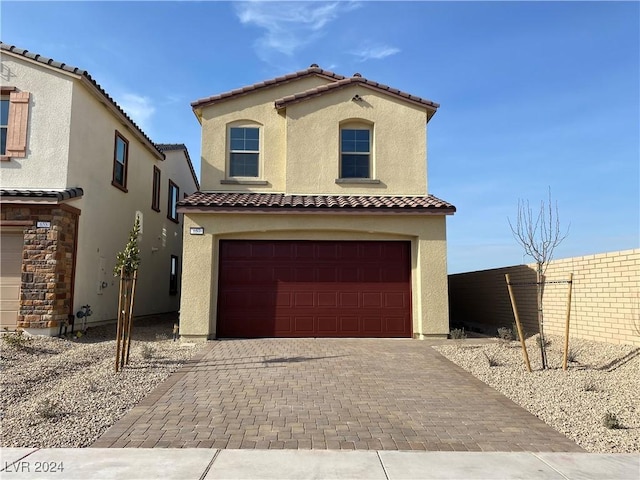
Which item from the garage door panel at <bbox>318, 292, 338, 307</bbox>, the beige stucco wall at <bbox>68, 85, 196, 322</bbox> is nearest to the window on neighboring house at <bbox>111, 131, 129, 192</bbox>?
the beige stucco wall at <bbox>68, 85, 196, 322</bbox>

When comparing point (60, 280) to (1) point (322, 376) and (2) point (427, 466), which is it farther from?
(2) point (427, 466)

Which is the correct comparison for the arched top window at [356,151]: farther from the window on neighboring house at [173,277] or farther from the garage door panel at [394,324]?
the window on neighboring house at [173,277]

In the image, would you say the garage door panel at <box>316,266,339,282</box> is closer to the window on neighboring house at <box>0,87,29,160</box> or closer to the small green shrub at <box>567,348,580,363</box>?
the small green shrub at <box>567,348,580,363</box>

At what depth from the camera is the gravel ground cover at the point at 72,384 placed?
5.44m

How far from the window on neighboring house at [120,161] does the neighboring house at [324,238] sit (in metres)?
3.52

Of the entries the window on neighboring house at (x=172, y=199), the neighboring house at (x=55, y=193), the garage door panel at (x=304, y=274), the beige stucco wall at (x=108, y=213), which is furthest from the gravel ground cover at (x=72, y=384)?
the window on neighboring house at (x=172, y=199)

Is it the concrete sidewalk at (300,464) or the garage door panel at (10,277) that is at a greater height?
the garage door panel at (10,277)

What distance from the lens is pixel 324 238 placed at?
1248 cm

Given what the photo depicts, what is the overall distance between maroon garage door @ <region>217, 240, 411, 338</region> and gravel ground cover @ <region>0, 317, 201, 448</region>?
1931 mm

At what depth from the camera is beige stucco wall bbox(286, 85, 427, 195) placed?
13.4m

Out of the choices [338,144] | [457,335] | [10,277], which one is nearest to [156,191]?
[10,277]

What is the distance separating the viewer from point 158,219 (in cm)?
1906

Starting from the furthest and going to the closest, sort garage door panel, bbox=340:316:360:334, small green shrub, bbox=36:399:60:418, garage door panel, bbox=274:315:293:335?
garage door panel, bbox=340:316:360:334, garage door panel, bbox=274:315:293:335, small green shrub, bbox=36:399:60:418

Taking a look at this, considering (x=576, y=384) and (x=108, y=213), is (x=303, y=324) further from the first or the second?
(x=108, y=213)
